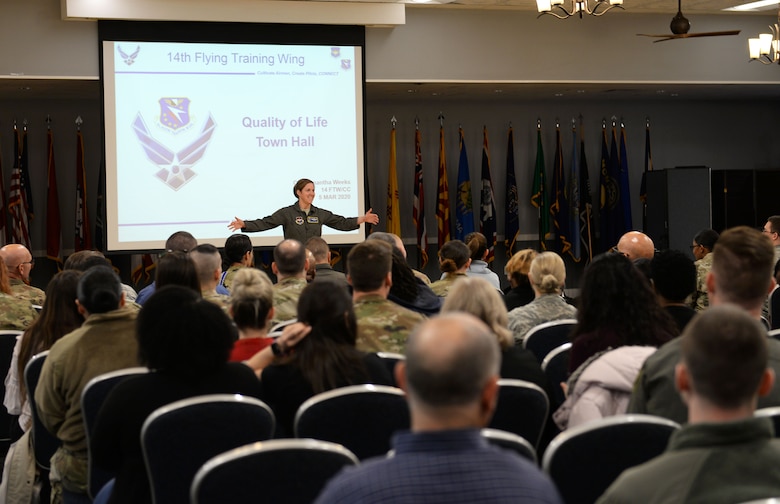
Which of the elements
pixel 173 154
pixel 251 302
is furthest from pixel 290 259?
pixel 173 154

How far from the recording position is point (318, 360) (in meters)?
3.20

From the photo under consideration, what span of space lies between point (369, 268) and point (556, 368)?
0.87 m

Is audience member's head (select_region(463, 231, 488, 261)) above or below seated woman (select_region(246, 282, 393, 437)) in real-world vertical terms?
above

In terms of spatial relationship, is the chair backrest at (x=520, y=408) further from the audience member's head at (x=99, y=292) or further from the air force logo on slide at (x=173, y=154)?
the air force logo on slide at (x=173, y=154)

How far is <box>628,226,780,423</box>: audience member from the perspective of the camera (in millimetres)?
2668

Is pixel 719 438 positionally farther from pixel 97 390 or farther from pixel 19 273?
pixel 19 273

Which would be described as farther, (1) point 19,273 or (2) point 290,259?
(1) point 19,273

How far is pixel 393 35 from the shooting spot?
10.5 meters

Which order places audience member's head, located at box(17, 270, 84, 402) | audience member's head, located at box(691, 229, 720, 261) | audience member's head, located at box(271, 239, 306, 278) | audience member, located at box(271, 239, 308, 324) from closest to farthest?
audience member's head, located at box(17, 270, 84, 402)
audience member, located at box(271, 239, 308, 324)
audience member's head, located at box(271, 239, 306, 278)
audience member's head, located at box(691, 229, 720, 261)

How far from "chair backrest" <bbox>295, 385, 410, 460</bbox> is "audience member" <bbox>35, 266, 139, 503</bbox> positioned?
1086mm

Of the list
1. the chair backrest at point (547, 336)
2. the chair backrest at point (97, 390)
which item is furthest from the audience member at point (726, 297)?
the chair backrest at point (97, 390)

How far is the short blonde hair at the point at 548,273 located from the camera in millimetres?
4875

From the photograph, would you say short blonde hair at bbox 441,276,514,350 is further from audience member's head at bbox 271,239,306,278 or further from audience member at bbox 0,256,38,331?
audience member at bbox 0,256,38,331

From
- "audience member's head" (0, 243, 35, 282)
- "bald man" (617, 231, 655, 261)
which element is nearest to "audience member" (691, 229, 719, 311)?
"bald man" (617, 231, 655, 261)
